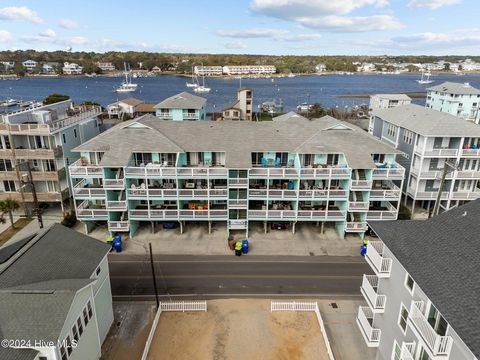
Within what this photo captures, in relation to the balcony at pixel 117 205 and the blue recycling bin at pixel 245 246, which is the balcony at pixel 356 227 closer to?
the blue recycling bin at pixel 245 246

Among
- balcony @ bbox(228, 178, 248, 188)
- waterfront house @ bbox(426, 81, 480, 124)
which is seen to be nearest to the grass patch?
balcony @ bbox(228, 178, 248, 188)

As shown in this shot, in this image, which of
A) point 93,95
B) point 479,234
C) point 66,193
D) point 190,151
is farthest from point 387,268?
point 93,95

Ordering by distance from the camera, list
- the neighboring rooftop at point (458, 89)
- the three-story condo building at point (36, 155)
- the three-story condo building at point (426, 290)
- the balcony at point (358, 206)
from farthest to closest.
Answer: the neighboring rooftop at point (458, 89) → the three-story condo building at point (36, 155) → the balcony at point (358, 206) → the three-story condo building at point (426, 290)

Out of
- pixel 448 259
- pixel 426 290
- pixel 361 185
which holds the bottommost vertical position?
pixel 361 185

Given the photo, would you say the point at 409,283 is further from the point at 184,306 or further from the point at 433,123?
the point at 433,123

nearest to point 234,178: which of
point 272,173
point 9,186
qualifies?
point 272,173

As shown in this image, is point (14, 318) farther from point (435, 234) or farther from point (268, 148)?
point (268, 148)

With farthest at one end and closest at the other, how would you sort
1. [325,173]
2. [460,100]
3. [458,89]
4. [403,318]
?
[458,89], [460,100], [325,173], [403,318]

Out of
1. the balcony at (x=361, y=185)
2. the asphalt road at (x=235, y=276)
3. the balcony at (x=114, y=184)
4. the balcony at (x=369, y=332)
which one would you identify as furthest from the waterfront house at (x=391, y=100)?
the balcony at (x=369, y=332)
